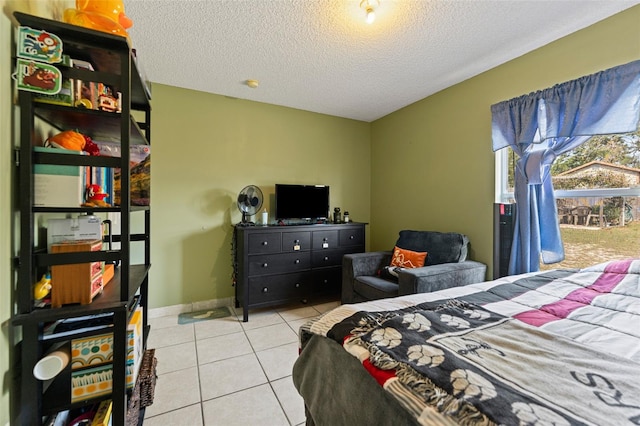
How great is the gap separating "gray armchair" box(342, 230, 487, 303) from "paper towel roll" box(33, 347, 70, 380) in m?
2.03

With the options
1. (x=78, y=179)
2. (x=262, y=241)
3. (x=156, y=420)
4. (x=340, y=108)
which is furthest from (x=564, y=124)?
(x=156, y=420)

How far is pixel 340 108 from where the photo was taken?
3.45 meters

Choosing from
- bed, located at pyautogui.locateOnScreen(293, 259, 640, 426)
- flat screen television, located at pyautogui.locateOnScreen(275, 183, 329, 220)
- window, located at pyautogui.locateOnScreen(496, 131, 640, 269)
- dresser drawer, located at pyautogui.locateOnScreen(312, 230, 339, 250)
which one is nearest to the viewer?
bed, located at pyautogui.locateOnScreen(293, 259, 640, 426)

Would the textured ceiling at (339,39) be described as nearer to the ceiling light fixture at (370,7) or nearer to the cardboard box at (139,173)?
the ceiling light fixture at (370,7)

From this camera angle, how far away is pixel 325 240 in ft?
10.3

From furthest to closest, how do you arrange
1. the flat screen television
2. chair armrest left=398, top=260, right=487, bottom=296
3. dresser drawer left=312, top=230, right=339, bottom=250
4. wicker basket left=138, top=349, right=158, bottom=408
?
the flat screen television < dresser drawer left=312, top=230, right=339, bottom=250 < chair armrest left=398, top=260, right=487, bottom=296 < wicker basket left=138, top=349, right=158, bottom=408

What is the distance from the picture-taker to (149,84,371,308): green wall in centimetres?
282

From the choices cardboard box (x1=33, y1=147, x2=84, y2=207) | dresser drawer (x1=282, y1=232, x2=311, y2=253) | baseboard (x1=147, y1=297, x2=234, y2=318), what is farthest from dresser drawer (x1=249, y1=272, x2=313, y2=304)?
cardboard box (x1=33, y1=147, x2=84, y2=207)

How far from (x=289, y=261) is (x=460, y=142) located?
2205mm

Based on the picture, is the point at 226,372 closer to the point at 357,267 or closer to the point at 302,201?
the point at 357,267

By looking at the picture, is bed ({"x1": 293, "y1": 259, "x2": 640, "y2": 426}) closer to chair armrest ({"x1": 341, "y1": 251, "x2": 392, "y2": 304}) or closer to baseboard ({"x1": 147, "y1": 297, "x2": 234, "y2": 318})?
chair armrest ({"x1": 341, "y1": 251, "x2": 392, "y2": 304})

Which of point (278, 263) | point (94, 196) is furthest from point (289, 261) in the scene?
point (94, 196)

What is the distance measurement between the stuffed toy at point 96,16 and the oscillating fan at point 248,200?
1949mm

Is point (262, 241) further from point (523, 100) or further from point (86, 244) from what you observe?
point (523, 100)
